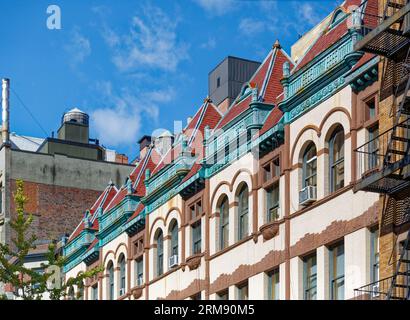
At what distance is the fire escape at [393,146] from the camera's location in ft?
115

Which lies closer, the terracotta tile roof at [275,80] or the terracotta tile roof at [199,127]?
the terracotta tile roof at [275,80]

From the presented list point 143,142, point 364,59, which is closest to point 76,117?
point 143,142

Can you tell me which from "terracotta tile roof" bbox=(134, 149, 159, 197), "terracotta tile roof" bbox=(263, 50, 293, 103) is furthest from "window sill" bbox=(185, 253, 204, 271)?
"terracotta tile roof" bbox=(134, 149, 159, 197)

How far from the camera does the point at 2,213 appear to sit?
83812mm

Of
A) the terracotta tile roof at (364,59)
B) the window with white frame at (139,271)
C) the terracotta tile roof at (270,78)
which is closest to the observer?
the terracotta tile roof at (364,59)

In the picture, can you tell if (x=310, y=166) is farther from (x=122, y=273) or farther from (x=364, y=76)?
(x=122, y=273)

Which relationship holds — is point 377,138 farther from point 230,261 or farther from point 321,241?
point 230,261

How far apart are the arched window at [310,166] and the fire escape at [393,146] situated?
3987 millimetres

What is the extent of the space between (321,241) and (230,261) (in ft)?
25.5

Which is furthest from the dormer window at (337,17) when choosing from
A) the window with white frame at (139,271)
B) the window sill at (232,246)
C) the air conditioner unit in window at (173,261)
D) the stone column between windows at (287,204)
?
the window with white frame at (139,271)

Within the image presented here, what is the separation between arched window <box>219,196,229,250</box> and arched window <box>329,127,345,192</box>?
8885mm

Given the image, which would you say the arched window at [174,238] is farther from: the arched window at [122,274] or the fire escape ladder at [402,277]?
the fire escape ladder at [402,277]

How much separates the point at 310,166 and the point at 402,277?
850 centimetres
